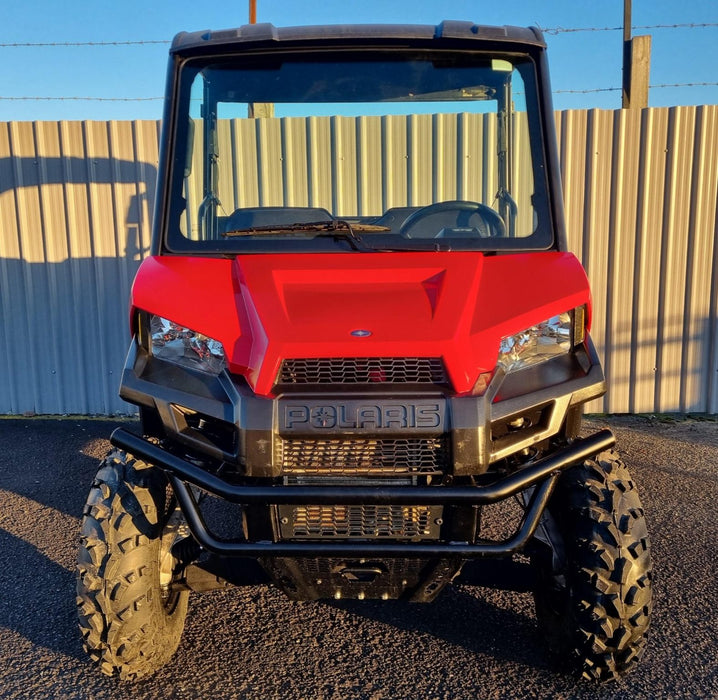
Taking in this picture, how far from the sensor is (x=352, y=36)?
2619mm

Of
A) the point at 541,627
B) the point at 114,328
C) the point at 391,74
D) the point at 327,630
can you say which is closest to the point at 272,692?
the point at 327,630

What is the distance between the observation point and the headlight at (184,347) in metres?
2.21

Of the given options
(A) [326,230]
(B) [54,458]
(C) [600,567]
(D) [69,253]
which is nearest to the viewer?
(C) [600,567]

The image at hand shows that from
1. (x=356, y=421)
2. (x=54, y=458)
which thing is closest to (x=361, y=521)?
(x=356, y=421)

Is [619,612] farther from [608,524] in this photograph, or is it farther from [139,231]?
[139,231]

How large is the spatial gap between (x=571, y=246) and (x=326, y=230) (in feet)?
14.9

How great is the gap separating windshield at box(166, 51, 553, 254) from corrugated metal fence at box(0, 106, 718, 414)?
10.0 ft

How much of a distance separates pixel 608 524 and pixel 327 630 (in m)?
1.37

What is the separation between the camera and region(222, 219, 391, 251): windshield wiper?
2.54m

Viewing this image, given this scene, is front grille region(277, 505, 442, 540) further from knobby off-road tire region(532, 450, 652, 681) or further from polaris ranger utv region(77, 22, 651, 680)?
knobby off-road tire region(532, 450, 652, 681)

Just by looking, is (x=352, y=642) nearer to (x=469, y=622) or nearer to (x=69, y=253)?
(x=469, y=622)

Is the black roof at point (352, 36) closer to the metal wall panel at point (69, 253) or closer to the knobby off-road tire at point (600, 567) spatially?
the knobby off-road tire at point (600, 567)

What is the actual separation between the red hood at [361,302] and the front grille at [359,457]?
0.70ft

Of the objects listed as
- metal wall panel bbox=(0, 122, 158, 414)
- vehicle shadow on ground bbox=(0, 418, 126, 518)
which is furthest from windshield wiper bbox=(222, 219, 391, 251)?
metal wall panel bbox=(0, 122, 158, 414)
